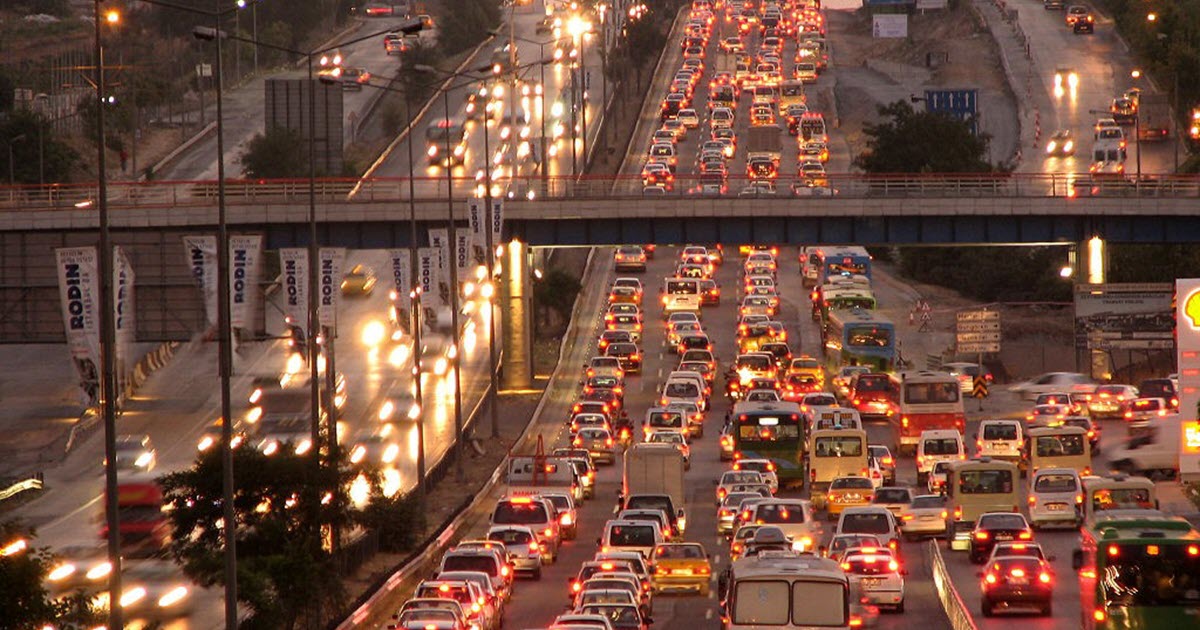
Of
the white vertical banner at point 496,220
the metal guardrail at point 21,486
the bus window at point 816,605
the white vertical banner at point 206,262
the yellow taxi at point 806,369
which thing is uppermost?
the white vertical banner at point 496,220

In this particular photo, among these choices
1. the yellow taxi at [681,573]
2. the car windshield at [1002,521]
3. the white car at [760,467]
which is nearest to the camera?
the yellow taxi at [681,573]

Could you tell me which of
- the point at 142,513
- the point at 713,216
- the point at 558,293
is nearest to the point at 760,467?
the point at 142,513

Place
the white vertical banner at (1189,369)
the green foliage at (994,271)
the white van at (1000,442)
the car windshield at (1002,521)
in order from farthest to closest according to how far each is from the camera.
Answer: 1. the green foliage at (994,271)
2. the white van at (1000,442)
3. the white vertical banner at (1189,369)
4. the car windshield at (1002,521)

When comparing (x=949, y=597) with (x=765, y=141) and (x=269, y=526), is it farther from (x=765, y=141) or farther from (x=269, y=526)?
(x=765, y=141)

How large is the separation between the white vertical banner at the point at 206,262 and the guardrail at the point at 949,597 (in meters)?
15.9

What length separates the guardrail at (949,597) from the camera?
36.1 m

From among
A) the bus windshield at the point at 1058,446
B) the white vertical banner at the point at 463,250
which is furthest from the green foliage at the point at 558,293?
the bus windshield at the point at 1058,446

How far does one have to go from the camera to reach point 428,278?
67.9 m

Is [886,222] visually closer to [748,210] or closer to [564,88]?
[748,210]

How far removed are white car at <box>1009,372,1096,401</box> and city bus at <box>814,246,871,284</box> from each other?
1463 centimetres

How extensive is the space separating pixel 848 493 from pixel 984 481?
12.8ft

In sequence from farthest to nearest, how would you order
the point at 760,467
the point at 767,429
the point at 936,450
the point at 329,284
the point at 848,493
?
1. the point at 767,429
2. the point at 936,450
3. the point at 760,467
4. the point at 329,284
5. the point at 848,493

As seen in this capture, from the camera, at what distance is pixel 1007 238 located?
90.4 metres

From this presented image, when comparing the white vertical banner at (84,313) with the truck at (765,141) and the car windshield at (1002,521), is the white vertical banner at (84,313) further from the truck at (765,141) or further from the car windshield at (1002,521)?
the truck at (765,141)
